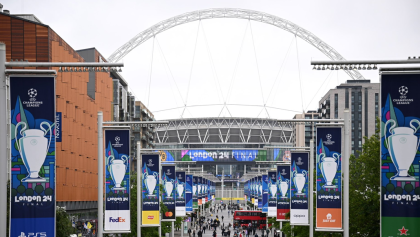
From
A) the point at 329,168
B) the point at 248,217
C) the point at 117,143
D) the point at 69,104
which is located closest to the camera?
the point at 329,168

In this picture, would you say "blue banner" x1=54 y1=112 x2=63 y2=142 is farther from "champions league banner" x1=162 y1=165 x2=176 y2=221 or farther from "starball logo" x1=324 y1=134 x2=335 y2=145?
"starball logo" x1=324 y1=134 x2=335 y2=145

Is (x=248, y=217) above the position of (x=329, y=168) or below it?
below

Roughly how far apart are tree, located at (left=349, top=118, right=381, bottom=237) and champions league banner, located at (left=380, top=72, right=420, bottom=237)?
71.5ft

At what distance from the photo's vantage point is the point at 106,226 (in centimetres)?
3478

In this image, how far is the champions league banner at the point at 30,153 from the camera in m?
19.0

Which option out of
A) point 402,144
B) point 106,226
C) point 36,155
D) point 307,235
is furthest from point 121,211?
point 307,235

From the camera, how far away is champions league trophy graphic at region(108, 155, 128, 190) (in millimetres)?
34656

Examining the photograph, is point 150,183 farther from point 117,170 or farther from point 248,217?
point 248,217

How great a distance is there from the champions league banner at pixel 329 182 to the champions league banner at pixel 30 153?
16.2 m

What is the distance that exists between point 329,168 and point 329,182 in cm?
71

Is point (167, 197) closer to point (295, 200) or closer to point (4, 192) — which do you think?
point (295, 200)

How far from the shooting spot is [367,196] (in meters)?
47.6

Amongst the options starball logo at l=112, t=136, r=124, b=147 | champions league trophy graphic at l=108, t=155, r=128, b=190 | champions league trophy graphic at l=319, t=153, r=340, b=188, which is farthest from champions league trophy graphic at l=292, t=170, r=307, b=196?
starball logo at l=112, t=136, r=124, b=147

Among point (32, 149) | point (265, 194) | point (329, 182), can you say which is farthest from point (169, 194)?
point (32, 149)
